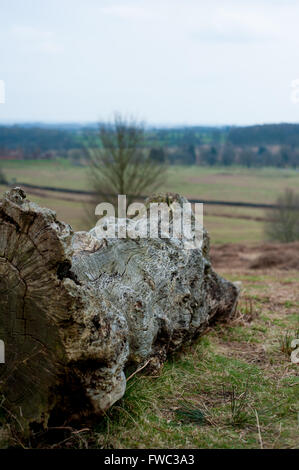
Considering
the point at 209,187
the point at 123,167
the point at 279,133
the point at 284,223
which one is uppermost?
the point at 279,133

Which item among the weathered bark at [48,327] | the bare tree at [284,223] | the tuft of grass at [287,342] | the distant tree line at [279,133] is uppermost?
the distant tree line at [279,133]

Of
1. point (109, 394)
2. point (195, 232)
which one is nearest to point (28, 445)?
point (109, 394)

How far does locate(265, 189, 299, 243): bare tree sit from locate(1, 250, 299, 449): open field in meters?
30.4

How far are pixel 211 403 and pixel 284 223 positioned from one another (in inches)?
1354

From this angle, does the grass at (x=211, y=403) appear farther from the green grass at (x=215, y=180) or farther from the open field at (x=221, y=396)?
the green grass at (x=215, y=180)

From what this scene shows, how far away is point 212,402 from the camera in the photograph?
4797 mm

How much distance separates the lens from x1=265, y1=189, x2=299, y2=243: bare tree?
120ft

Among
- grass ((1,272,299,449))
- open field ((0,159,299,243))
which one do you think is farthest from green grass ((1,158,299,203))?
grass ((1,272,299,449))

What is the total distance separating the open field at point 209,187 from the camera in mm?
31317

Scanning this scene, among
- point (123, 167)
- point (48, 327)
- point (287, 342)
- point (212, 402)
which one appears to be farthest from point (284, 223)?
point (48, 327)

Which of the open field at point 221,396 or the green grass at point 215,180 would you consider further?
the green grass at point 215,180

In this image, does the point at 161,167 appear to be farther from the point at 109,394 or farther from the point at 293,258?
the point at 109,394

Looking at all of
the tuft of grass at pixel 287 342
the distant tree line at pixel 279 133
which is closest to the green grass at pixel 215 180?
the distant tree line at pixel 279 133

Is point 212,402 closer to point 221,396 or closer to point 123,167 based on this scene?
point 221,396
